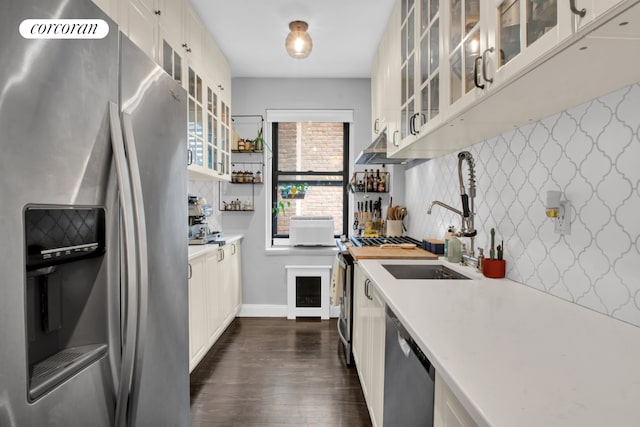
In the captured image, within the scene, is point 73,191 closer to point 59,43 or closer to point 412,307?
point 59,43

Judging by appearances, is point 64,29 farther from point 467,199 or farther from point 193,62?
point 193,62

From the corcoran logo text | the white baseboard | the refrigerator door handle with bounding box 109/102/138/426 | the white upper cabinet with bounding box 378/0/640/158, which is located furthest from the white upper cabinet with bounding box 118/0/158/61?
the white baseboard

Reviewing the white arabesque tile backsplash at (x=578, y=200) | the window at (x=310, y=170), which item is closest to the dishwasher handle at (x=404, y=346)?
the white arabesque tile backsplash at (x=578, y=200)

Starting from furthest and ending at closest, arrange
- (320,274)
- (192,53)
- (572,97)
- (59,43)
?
(320,274)
(192,53)
(572,97)
(59,43)

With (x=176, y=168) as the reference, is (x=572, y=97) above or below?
above

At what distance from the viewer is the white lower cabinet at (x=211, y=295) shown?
236 cm

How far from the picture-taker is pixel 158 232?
1170 millimetres

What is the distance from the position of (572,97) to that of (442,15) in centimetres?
70

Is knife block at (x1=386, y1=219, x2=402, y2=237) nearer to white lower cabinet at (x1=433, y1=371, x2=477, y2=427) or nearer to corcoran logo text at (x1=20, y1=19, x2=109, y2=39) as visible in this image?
white lower cabinet at (x1=433, y1=371, x2=477, y2=427)

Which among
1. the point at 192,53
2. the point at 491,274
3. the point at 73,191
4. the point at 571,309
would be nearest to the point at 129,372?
the point at 73,191

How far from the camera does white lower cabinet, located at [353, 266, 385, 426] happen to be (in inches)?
61.9

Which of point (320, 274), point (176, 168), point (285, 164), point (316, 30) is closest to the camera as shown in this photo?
point (176, 168)

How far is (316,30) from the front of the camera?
288 cm

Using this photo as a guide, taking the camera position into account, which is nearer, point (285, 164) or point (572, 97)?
point (572, 97)
